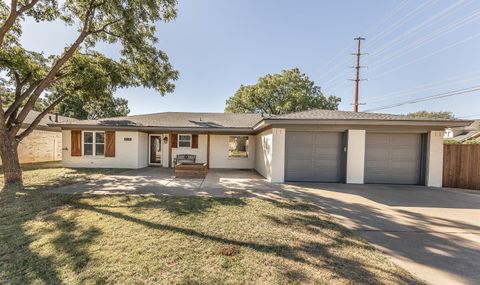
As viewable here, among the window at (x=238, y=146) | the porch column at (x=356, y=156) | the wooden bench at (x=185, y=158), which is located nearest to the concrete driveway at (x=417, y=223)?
the porch column at (x=356, y=156)

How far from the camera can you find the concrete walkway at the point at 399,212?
9.98 ft

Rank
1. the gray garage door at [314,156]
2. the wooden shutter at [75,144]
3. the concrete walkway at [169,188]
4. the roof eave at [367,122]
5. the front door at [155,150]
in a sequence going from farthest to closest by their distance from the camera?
the front door at [155,150] → the wooden shutter at [75,144] → the gray garage door at [314,156] → the roof eave at [367,122] → the concrete walkway at [169,188]

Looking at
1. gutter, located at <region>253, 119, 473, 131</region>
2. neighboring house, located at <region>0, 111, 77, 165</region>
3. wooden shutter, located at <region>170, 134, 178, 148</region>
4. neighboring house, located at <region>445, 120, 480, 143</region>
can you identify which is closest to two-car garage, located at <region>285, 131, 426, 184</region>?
gutter, located at <region>253, 119, 473, 131</region>

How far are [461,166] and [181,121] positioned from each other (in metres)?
13.9

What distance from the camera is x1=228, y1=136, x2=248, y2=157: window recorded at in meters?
13.3

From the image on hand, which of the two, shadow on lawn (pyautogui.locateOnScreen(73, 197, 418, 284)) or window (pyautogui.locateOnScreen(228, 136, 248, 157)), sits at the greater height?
window (pyautogui.locateOnScreen(228, 136, 248, 157))

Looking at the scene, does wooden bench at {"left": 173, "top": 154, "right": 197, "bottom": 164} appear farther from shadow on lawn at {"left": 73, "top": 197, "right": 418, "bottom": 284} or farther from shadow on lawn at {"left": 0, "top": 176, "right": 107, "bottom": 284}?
shadow on lawn at {"left": 73, "top": 197, "right": 418, "bottom": 284}

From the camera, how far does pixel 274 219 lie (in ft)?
15.0

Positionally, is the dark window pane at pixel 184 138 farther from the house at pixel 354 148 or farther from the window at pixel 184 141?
the house at pixel 354 148

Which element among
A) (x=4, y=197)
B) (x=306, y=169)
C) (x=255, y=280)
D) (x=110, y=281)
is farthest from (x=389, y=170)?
(x=4, y=197)

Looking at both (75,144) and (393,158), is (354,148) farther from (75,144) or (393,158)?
(75,144)

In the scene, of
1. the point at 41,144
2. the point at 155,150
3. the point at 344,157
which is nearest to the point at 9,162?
the point at 155,150

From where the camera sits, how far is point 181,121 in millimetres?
13297

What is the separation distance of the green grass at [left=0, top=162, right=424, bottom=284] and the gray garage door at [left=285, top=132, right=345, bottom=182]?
3715 millimetres
